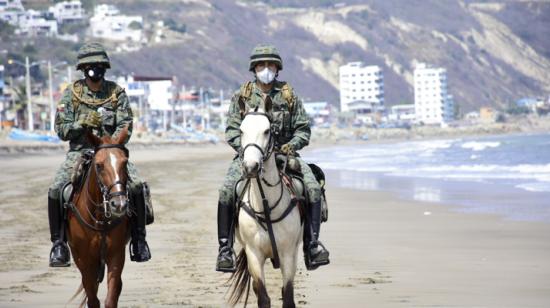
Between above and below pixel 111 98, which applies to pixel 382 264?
below

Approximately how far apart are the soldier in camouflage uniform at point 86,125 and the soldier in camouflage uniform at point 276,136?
2.53 ft

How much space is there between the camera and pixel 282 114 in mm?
11914

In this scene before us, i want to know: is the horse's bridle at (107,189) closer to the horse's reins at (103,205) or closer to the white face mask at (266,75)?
the horse's reins at (103,205)

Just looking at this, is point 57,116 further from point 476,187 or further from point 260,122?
point 476,187

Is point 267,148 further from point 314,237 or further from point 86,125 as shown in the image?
point 86,125

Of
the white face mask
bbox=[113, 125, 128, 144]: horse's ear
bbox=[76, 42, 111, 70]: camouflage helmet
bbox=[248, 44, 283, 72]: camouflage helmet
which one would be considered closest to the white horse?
the white face mask

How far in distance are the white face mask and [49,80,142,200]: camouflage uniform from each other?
4.34 feet

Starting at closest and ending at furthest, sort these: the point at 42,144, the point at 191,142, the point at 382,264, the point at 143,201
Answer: the point at 143,201 < the point at 382,264 < the point at 42,144 < the point at 191,142

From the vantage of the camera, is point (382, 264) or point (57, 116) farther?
point (382, 264)

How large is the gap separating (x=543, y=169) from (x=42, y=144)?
48.3 m

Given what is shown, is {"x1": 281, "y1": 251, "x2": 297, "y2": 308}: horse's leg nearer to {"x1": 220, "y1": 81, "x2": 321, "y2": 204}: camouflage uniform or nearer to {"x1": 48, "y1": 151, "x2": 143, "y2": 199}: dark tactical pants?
{"x1": 220, "y1": 81, "x2": 321, "y2": 204}: camouflage uniform

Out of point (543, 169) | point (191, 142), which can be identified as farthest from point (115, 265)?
Result: point (191, 142)

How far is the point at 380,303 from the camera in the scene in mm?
13008

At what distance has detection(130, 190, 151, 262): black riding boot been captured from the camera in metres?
11.6
